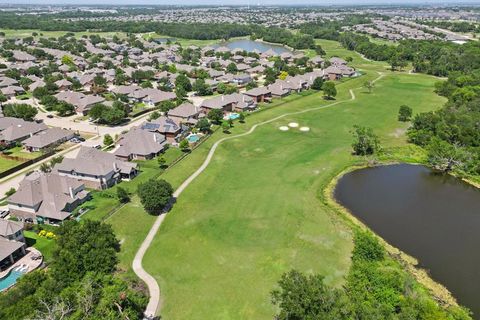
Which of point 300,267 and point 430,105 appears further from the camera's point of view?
point 430,105

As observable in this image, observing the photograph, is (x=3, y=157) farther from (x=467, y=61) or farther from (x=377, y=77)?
(x=467, y=61)

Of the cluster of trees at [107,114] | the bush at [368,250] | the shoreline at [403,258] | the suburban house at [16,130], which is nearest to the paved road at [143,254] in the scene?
the shoreline at [403,258]

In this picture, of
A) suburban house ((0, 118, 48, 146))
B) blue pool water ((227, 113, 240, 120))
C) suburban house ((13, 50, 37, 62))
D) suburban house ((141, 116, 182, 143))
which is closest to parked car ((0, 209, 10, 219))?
suburban house ((0, 118, 48, 146))

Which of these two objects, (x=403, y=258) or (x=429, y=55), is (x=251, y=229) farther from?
(x=429, y=55)

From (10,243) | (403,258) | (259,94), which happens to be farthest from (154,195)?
(259,94)

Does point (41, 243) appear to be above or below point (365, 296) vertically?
below

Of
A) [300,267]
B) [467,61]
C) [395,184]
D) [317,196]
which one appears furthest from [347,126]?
[467,61]

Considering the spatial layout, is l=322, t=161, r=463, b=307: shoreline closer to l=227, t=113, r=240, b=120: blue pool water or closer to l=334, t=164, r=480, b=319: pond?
l=334, t=164, r=480, b=319: pond

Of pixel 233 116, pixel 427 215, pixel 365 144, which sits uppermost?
pixel 365 144
